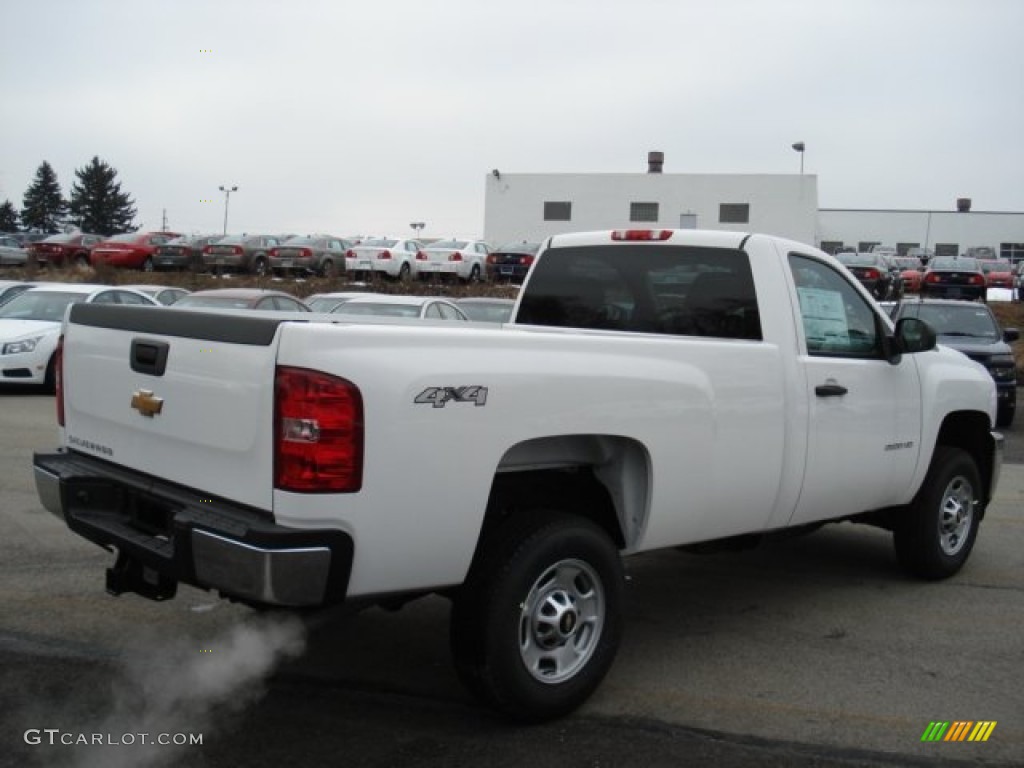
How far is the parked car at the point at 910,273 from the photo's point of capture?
31328mm

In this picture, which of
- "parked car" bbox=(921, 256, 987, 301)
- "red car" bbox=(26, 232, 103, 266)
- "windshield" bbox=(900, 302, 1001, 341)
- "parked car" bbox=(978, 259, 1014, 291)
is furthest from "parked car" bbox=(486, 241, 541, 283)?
"parked car" bbox=(978, 259, 1014, 291)

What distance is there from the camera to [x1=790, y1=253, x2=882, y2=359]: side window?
5297 millimetres

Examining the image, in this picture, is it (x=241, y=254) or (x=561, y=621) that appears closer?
(x=561, y=621)

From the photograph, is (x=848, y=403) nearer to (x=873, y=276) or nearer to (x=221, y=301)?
(x=221, y=301)

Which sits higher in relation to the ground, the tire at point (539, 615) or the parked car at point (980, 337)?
the parked car at point (980, 337)

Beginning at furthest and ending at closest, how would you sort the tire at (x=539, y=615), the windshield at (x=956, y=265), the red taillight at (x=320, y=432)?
the windshield at (x=956, y=265), the tire at (x=539, y=615), the red taillight at (x=320, y=432)

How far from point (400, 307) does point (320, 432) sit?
1086 cm

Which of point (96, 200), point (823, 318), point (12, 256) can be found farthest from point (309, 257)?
point (96, 200)

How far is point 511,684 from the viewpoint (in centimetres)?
386

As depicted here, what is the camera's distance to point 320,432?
3.31 metres

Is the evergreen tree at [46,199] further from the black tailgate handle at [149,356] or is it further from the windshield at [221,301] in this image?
the black tailgate handle at [149,356]

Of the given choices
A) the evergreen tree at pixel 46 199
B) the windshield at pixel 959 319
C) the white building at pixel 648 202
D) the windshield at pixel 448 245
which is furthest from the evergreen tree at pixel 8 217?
the windshield at pixel 959 319

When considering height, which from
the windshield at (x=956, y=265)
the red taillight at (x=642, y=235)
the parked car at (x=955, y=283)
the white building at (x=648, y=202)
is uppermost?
the white building at (x=648, y=202)

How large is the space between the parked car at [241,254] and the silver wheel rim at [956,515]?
28.6 m
